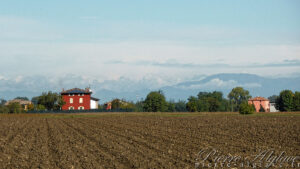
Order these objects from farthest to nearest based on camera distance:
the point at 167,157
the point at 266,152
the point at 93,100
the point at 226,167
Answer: the point at 93,100 < the point at 266,152 < the point at 167,157 < the point at 226,167

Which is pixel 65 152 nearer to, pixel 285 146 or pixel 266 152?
pixel 266 152

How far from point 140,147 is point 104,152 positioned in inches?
102

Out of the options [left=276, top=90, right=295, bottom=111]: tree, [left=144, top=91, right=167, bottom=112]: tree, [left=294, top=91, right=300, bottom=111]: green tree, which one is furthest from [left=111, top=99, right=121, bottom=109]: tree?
[left=294, top=91, right=300, bottom=111]: green tree

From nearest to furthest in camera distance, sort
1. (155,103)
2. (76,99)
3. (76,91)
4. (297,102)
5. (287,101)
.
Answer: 1. (297,102)
2. (287,101)
3. (155,103)
4. (76,99)
5. (76,91)

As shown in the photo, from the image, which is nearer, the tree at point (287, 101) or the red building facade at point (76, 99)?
A: the tree at point (287, 101)

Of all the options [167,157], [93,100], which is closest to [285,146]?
[167,157]

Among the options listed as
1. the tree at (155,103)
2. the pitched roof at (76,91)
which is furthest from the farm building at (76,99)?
the tree at (155,103)

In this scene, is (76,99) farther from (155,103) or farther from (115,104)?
(155,103)

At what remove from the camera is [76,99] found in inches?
5768

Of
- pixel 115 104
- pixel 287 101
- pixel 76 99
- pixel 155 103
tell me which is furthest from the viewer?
pixel 115 104

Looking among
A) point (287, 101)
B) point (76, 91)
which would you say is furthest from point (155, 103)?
point (287, 101)

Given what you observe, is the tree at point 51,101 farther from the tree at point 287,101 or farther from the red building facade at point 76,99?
the tree at point 287,101

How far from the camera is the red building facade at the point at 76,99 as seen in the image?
479 ft

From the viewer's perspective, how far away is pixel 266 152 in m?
21.5
